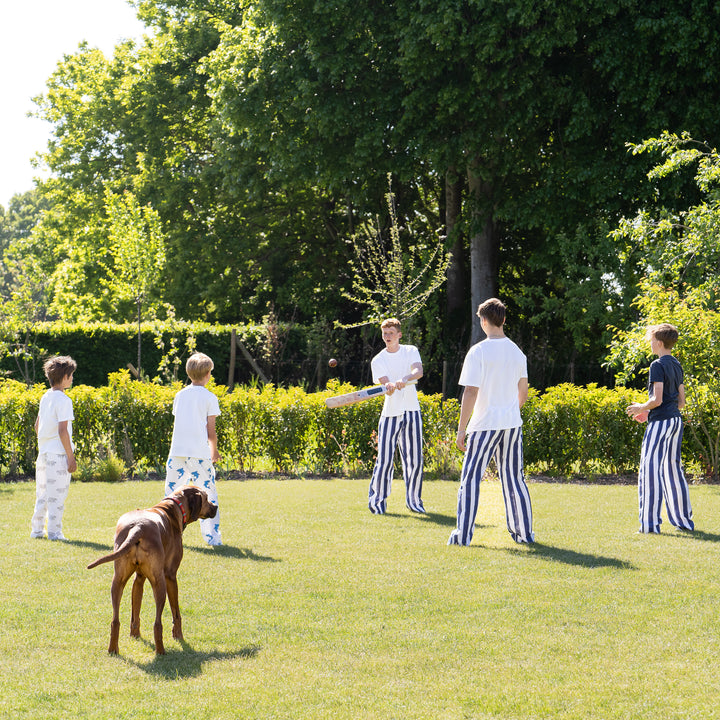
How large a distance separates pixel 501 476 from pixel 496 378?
0.86 metres

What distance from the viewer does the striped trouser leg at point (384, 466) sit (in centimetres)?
990

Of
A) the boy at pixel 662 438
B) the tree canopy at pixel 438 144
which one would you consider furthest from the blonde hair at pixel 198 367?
the tree canopy at pixel 438 144

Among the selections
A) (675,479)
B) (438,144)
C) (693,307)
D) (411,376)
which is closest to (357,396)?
(411,376)

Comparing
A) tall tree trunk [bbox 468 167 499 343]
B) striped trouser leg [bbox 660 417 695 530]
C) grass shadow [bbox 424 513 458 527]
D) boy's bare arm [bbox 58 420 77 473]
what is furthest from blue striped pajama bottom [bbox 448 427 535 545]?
tall tree trunk [bbox 468 167 499 343]

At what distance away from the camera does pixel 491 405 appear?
298 inches

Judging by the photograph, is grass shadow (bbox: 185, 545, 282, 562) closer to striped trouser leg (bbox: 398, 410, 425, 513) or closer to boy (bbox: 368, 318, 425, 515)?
boy (bbox: 368, 318, 425, 515)

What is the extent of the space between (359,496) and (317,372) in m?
13.3

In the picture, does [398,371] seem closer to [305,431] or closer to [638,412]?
[638,412]

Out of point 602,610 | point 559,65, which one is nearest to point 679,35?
point 559,65

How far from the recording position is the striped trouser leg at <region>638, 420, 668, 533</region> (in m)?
8.42

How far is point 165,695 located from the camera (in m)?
4.18

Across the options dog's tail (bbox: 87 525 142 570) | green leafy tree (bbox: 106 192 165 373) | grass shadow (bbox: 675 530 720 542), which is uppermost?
green leafy tree (bbox: 106 192 165 373)

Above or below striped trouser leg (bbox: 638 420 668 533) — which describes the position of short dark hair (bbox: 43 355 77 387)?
above

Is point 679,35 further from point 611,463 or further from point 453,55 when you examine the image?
point 611,463
